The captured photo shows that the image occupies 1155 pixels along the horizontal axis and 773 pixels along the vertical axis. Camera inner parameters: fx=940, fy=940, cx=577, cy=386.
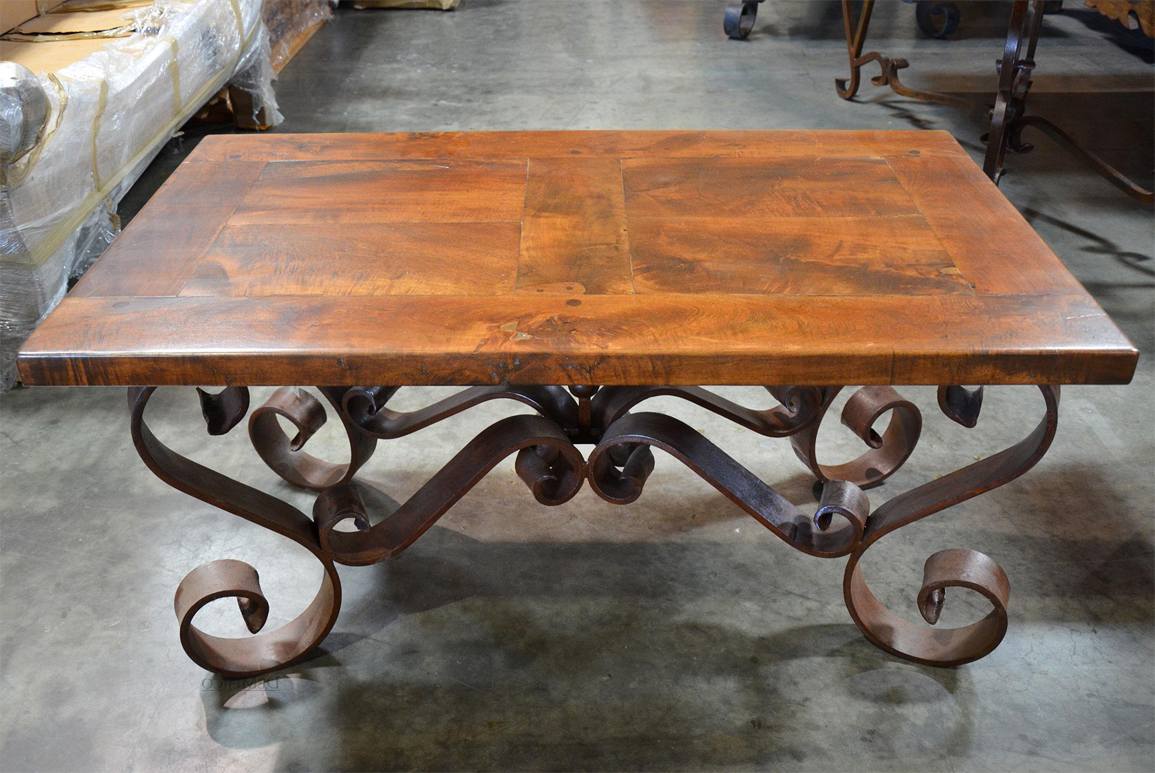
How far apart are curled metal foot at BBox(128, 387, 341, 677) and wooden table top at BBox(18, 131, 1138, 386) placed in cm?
17

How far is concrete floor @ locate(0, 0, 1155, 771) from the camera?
1292mm

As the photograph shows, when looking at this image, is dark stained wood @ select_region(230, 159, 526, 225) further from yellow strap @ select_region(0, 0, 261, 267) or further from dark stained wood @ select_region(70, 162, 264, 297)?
yellow strap @ select_region(0, 0, 261, 267)

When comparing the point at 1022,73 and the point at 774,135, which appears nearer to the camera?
the point at 774,135

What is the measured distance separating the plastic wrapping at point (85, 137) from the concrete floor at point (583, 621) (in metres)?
0.29

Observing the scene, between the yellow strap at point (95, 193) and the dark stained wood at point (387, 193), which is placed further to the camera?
the yellow strap at point (95, 193)

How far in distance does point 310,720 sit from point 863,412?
3.39 feet

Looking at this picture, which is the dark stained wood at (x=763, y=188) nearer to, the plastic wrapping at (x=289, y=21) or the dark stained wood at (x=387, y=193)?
the dark stained wood at (x=387, y=193)

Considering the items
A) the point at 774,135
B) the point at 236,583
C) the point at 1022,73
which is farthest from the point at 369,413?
the point at 1022,73

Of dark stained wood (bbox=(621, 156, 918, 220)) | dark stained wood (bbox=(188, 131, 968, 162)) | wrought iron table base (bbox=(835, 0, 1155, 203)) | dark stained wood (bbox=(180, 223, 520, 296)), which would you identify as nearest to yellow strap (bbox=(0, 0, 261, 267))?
dark stained wood (bbox=(188, 131, 968, 162))

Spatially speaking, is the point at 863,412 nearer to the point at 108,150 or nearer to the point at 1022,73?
the point at 1022,73

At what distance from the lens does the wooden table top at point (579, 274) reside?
1055mm

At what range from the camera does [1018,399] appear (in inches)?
79.5

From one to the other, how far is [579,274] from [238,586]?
0.64m

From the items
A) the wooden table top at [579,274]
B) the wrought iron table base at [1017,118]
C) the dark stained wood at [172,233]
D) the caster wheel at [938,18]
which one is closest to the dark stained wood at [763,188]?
the wooden table top at [579,274]
